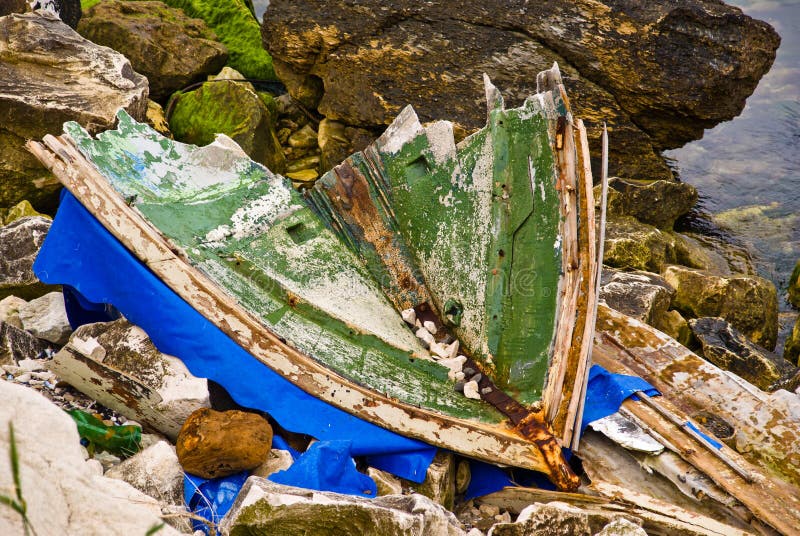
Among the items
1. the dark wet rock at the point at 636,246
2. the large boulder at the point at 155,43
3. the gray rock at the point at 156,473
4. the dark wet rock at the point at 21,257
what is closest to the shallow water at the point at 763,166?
the dark wet rock at the point at 636,246

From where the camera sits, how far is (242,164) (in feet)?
13.1

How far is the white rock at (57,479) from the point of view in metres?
1.74

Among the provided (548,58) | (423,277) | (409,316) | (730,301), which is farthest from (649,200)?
(409,316)

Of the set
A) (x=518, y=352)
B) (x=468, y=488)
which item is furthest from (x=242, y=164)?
(x=468, y=488)

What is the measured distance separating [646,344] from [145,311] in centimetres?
258

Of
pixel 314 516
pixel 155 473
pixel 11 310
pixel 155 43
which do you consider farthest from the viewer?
pixel 155 43

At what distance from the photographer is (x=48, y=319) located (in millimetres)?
3826

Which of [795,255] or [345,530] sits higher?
[345,530]

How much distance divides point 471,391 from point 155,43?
573 cm

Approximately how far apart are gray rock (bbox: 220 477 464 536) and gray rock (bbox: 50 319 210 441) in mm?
847

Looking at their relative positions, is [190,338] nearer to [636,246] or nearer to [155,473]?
[155,473]

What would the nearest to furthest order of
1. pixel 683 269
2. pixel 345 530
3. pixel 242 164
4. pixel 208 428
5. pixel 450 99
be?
pixel 345 530
pixel 208 428
pixel 242 164
pixel 683 269
pixel 450 99

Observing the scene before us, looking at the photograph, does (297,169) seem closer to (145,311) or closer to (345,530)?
(145,311)

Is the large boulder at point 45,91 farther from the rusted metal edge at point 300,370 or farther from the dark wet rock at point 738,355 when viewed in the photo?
the dark wet rock at point 738,355
